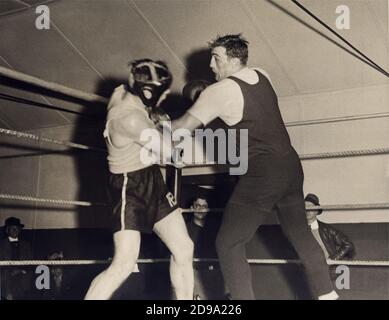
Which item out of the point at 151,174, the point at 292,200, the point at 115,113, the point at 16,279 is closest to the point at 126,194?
the point at 151,174

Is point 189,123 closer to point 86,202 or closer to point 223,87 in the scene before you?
point 223,87

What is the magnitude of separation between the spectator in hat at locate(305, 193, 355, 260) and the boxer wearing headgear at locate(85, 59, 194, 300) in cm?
204

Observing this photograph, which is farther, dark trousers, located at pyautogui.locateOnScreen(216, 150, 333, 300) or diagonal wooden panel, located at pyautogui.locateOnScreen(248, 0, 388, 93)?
diagonal wooden panel, located at pyautogui.locateOnScreen(248, 0, 388, 93)

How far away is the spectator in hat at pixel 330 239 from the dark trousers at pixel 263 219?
6.55 feet

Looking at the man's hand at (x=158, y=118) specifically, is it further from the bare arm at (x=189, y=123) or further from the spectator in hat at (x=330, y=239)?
the spectator in hat at (x=330, y=239)

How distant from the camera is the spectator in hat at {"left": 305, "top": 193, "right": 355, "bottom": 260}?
3.79 m

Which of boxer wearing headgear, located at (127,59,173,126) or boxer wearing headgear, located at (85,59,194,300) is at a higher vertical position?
boxer wearing headgear, located at (127,59,173,126)

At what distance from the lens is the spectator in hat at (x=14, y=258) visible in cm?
448

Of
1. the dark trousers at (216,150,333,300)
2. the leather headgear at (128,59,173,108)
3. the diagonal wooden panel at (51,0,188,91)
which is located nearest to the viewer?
the dark trousers at (216,150,333,300)

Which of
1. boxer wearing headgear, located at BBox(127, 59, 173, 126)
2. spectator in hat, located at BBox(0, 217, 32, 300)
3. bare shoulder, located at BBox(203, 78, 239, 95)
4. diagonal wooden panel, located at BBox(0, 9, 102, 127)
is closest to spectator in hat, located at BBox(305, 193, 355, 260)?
boxer wearing headgear, located at BBox(127, 59, 173, 126)

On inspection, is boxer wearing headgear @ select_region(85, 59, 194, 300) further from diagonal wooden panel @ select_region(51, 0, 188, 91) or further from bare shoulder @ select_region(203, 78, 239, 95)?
diagonal wooden panel @ select_region(51, 0, 188, 91)
